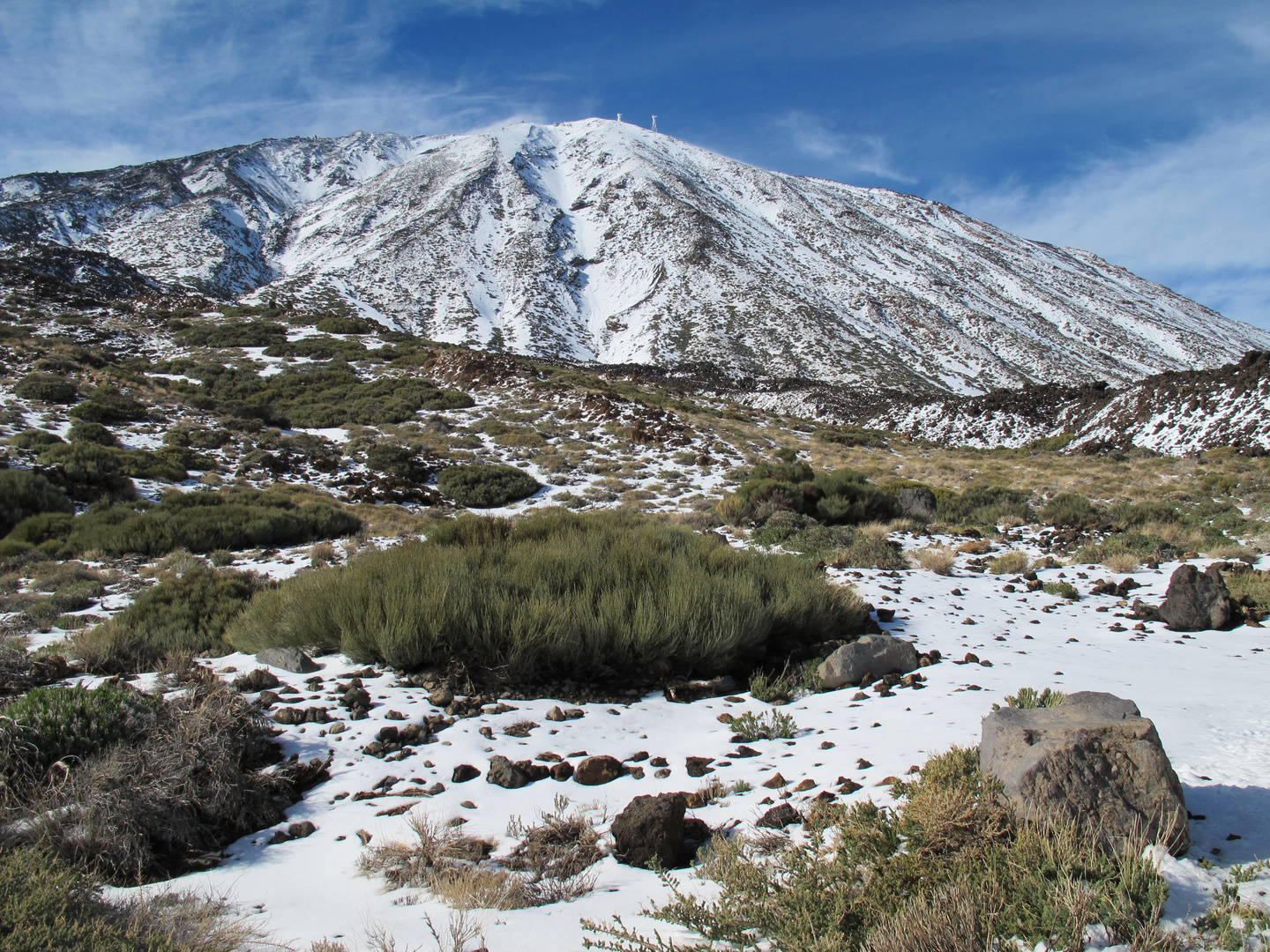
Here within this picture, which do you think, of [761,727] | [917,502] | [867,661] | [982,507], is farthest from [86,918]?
[982,507]

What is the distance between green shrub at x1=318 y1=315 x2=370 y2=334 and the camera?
113 feet

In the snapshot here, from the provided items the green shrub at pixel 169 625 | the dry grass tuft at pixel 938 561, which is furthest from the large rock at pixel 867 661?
the green shrub at pixel 169 625

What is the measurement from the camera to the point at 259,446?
1578 centimetres

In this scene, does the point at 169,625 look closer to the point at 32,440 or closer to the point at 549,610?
the point at 549,610

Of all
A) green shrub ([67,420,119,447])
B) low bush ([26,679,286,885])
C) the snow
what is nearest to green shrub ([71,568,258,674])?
the snow

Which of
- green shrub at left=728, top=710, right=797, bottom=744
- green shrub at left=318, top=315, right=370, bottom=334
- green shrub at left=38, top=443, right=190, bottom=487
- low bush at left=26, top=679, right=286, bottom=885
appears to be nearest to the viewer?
low bush at left=26, top=679, right=286, bottom=885

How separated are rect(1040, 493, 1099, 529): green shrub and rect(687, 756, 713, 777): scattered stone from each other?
10036mm

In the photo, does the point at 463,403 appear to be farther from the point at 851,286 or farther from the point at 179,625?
the point at 851,286

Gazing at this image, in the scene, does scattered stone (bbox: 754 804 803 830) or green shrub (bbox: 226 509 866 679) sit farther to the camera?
green shrub (bbox: 226 509 866 679)

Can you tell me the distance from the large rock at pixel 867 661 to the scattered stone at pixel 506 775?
8.04ft

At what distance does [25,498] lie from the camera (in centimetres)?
1030

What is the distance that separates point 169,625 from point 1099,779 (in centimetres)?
657

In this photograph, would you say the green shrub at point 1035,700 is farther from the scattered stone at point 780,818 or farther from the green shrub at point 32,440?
the green shrub at point 32,440

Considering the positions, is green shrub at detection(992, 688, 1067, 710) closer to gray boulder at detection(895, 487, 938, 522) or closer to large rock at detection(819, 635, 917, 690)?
large rock at detection(819, 635, 917, 690)
